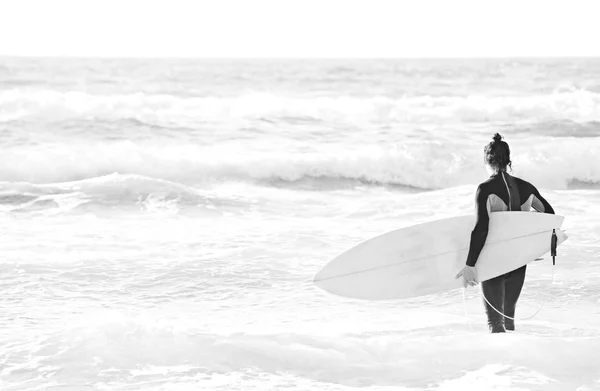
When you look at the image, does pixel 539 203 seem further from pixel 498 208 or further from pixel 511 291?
pixel 511 291

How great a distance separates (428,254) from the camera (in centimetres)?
359

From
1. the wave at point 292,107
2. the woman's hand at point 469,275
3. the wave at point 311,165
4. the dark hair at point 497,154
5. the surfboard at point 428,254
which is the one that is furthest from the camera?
the wave at point 292,107

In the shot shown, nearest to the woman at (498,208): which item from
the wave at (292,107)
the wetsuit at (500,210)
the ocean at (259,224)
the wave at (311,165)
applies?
the wetsuit at (500,210)

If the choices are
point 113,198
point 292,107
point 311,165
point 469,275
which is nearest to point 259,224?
point 113,198

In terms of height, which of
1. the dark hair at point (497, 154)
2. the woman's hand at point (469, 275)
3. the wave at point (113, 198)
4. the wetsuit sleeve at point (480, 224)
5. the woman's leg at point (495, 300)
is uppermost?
the dark hair at point (497, 154)

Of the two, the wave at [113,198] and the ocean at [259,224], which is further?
the wave at [113,198]

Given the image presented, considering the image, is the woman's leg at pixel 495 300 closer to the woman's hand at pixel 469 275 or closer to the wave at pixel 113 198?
the woman's hand at pixel 469 275

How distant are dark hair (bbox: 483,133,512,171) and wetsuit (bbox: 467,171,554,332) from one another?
0.12 ft

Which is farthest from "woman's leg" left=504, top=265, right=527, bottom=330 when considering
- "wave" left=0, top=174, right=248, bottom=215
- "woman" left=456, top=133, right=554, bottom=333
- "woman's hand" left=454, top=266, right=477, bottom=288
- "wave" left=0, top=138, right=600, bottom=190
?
"wave" left=0, top=138, right=600, bottom=190

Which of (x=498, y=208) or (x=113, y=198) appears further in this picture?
(x=113, y=198)

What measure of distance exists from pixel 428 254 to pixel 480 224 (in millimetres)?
546

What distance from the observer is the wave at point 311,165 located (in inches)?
480

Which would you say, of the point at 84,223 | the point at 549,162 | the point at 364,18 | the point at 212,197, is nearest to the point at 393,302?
the point at 84,223

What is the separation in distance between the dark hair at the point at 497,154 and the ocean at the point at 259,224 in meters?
0.68
